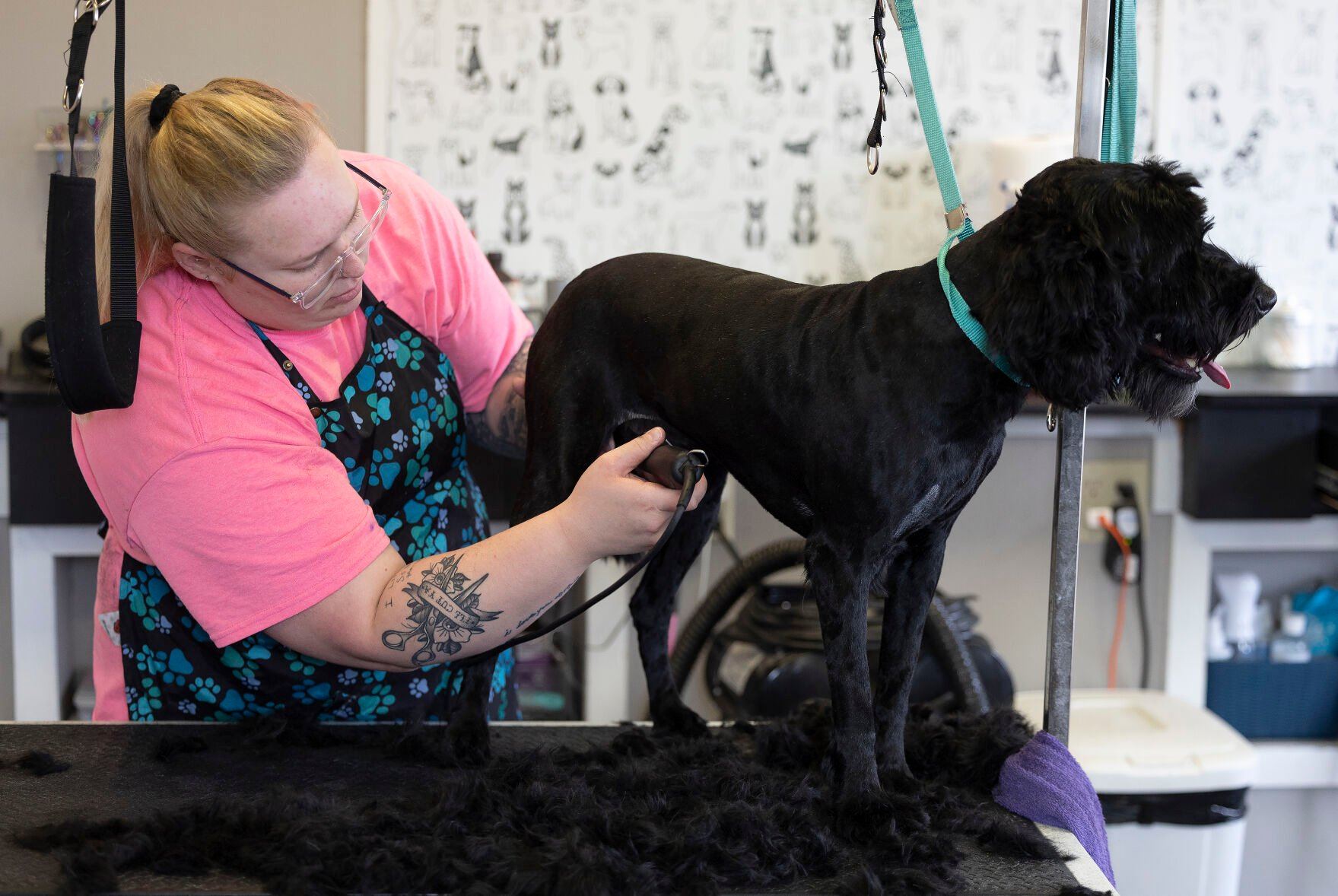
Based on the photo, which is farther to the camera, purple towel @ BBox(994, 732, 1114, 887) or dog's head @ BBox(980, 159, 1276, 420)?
purple towel @ BBox(994, 732, 1114, 887)

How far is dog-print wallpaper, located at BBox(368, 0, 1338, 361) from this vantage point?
8.21 feet

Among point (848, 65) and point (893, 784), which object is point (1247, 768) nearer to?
point (893, 784)

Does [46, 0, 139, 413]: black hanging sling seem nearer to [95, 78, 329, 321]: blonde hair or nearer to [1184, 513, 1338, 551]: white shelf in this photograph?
[95, 78, 329, 321]: blonde hair

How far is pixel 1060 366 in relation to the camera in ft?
2.51

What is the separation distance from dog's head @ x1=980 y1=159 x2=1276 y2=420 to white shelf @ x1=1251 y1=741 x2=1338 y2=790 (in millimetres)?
2090

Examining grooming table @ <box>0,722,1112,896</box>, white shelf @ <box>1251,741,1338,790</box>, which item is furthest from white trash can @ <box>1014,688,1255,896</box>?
grooming table @ <box>0,722,1112,896</box>

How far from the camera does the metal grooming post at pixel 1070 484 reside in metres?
0.90

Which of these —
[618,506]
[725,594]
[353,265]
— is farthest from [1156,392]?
[725,594]

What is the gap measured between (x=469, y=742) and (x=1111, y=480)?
1.93m

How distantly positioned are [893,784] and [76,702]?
6.43 ft

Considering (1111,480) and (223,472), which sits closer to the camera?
(223,472)

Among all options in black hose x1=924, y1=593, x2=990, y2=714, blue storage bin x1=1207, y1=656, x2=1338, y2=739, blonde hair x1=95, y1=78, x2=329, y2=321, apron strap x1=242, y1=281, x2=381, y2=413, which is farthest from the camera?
blue storage bin x1=1207, y1=656, x2=1338, y2=739

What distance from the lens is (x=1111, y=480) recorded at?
103 inches

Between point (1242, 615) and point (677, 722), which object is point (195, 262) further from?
point (1242, 615)
